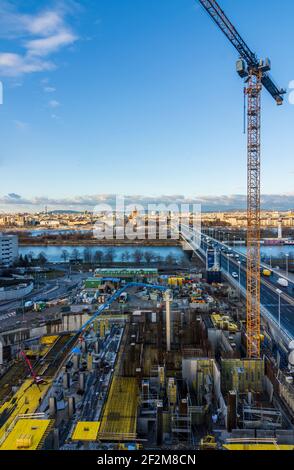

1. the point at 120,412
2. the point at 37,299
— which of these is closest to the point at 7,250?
the point at 37,299

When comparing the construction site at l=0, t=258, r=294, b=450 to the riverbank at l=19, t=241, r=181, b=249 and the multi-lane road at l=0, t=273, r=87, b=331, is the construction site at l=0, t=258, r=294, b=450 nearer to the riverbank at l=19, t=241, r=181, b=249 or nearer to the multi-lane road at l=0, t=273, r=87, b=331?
the multi-lane road at l=0, t=273, r=87, b=331

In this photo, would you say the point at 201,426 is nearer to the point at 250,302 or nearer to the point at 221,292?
the point at 250,302

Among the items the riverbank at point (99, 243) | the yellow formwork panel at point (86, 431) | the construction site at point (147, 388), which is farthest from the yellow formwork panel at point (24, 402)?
the riverbank at point (99, 243)

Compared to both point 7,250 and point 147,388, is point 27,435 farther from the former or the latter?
point 7,250


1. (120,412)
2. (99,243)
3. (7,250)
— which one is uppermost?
(7,250)

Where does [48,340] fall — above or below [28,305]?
below

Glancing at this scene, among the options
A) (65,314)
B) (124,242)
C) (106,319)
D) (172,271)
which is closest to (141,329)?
(106,319)

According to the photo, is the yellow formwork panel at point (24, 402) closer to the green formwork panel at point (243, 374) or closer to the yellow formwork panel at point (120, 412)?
the yellow formwork panel at point (120, 412)
